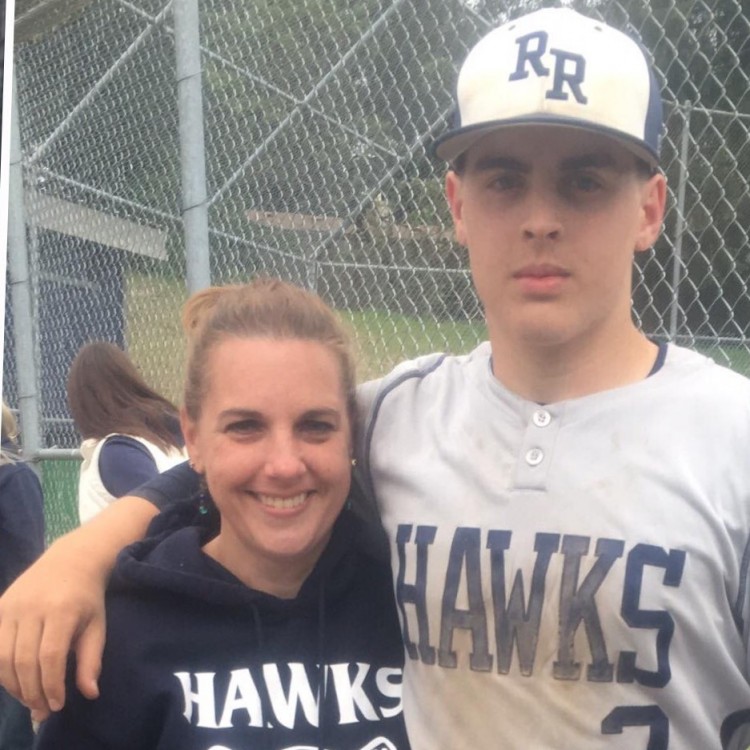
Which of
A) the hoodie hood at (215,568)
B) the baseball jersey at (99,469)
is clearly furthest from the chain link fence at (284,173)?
the hoodie hood at (215,568)

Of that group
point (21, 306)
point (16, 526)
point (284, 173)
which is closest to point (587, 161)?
point (284, 173)

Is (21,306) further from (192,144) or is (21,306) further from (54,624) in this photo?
(54,624)

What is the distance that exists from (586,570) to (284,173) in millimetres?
2603

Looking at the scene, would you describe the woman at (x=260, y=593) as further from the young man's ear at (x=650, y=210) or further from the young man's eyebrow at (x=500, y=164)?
the young man's ear at (x=650, y=210)

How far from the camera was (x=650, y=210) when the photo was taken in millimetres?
1750

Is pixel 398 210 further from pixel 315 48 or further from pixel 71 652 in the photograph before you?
pixel 71 652

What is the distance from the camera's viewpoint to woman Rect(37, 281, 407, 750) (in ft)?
5.88

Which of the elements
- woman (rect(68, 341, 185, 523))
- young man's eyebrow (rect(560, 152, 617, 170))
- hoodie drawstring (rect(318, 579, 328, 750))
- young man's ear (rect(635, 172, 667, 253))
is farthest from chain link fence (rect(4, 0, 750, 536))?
hoodie drawstring (rect(318, 579, 328, 750))

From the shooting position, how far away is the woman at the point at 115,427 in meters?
3.99

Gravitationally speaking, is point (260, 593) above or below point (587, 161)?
below

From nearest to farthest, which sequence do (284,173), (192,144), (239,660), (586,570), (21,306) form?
(586,570) → (239,660) → (192,144) → (284,173) → (21,306)

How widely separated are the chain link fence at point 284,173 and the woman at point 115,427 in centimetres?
49

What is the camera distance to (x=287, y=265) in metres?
4.14

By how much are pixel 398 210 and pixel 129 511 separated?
162cm
